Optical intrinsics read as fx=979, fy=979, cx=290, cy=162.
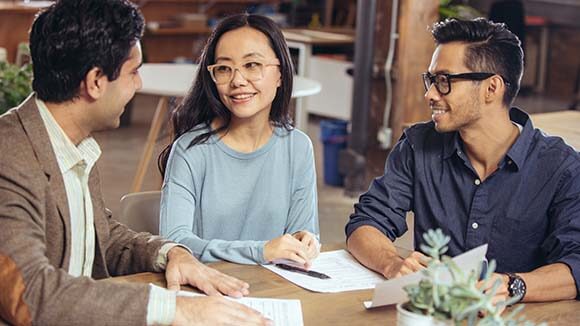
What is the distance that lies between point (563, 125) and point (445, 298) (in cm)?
235

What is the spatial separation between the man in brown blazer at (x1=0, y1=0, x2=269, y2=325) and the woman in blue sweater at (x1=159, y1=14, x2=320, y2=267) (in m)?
0.48

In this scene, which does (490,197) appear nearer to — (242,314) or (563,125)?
(242,314)

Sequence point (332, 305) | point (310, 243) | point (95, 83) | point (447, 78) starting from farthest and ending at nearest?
point (447, 78), point (310, 243), point (332, 305), point (95, 83)

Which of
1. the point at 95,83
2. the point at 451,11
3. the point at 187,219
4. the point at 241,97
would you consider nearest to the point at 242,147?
the point at 241,97

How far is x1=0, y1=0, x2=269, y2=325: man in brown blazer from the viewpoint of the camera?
1.76 metres

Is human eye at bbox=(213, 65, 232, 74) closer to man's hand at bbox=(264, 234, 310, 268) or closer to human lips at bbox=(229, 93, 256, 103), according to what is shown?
human lips at bbox=(229, 93, 256, 103)

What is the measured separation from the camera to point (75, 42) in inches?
74.3

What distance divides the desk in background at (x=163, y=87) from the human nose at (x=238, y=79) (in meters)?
2.05

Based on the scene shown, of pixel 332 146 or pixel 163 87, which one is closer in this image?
pixel 163 87

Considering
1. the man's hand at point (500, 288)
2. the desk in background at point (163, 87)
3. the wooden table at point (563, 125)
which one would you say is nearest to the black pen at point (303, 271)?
the man's hand at point (500, 288)

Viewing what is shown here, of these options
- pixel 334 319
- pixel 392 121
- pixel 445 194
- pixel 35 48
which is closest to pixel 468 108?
pixel 445 194

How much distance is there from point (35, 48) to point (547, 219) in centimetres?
131

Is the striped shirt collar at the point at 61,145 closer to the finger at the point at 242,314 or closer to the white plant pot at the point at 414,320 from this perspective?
the finger at the point at 242,314

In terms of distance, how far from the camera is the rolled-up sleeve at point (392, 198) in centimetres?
257
